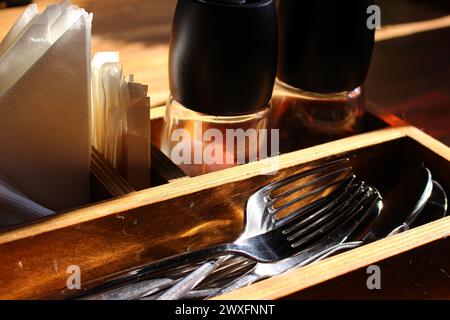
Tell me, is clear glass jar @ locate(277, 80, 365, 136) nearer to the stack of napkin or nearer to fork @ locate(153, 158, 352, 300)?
fork @ locate(153, 158, 352, 300)

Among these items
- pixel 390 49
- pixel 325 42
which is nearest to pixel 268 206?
pixel 325 42

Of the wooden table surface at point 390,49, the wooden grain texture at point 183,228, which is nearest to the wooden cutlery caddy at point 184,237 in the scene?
the wooden grain texture at point 183,228

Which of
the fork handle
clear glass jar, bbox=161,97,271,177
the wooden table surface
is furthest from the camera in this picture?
the wooden table surface

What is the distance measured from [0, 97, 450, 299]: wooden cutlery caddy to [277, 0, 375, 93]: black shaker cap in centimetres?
8

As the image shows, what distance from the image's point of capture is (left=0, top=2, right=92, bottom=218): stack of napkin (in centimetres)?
58

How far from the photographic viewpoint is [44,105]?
59cm

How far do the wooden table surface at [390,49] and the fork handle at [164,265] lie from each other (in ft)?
1.07

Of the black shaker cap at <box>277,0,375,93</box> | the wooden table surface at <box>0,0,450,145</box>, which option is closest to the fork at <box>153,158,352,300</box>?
the black shaker cap at <box>277,0,375,93</box>

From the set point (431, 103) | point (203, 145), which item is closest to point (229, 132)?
point (203, 145)

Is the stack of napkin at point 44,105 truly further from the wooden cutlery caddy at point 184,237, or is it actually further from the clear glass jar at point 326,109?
the clear glass jar at point 326,109

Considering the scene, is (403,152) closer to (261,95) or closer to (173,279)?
(261,95)

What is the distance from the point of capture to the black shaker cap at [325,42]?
0.71 metres

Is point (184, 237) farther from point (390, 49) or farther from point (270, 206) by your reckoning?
point (390, 49)

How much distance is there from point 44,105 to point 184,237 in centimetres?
19
